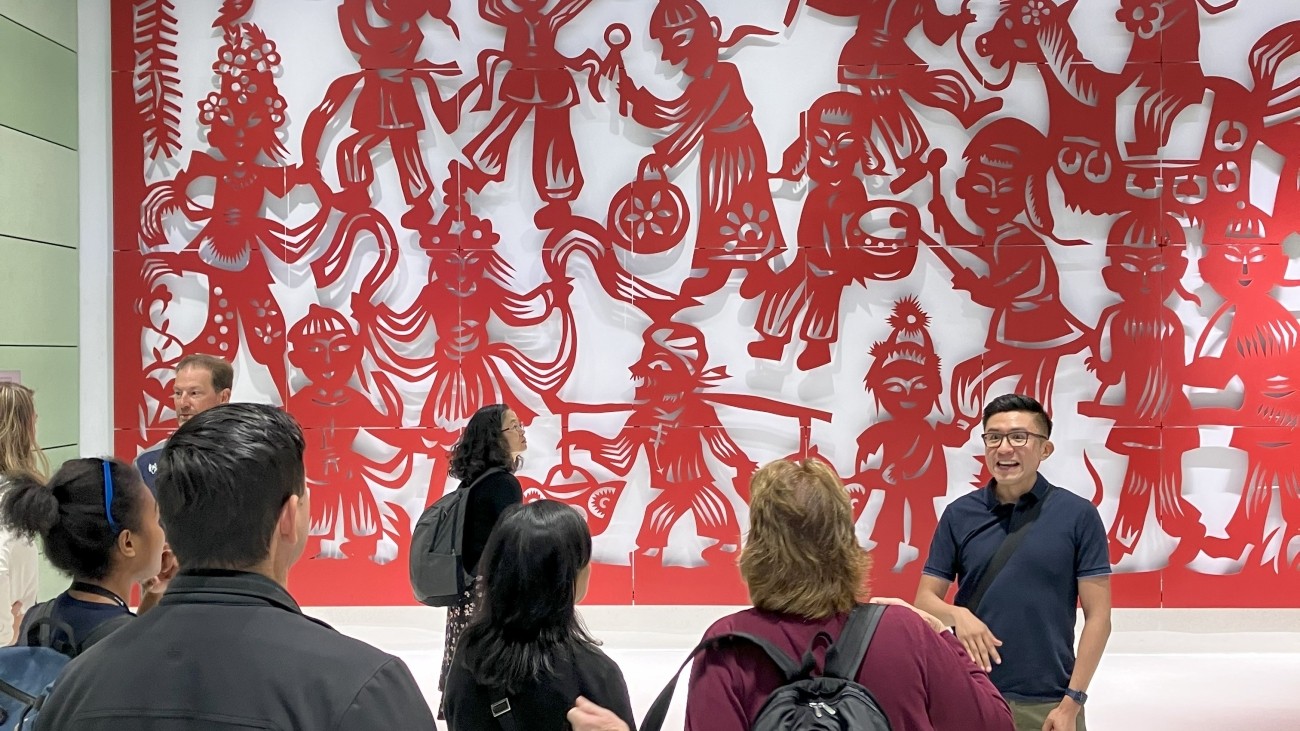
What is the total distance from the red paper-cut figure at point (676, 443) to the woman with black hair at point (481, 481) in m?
1.91

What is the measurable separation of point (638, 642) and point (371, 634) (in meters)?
1.41

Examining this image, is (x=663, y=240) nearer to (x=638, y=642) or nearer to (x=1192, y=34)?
(x=638, y=642)

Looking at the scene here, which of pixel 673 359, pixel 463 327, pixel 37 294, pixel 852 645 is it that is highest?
pixel 37 294

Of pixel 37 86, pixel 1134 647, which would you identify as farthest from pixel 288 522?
pixel 1134 647

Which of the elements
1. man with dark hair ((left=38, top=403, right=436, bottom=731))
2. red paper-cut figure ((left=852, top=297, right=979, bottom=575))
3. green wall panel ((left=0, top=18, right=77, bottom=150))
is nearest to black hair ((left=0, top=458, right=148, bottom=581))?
man with dark hair ((left=38, top=403, right=436, bottom=731))

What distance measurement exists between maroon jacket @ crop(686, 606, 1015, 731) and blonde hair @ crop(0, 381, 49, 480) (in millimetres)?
2291

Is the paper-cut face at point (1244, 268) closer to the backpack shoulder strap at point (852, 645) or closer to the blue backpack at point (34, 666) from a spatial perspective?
the backpack shoulder strap at point (852, 645)

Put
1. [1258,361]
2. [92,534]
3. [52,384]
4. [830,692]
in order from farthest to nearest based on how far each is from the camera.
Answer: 1. [1258,361]
2. [52,384]
3. [92,534]
4. [830,692]

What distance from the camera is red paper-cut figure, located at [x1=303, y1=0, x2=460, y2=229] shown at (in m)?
5.80

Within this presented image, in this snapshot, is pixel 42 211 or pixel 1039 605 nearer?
pixel 1039 605

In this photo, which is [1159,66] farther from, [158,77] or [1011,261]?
[158,77]

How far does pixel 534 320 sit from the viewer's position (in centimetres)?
582

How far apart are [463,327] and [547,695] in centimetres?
400

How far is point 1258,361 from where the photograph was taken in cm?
568
